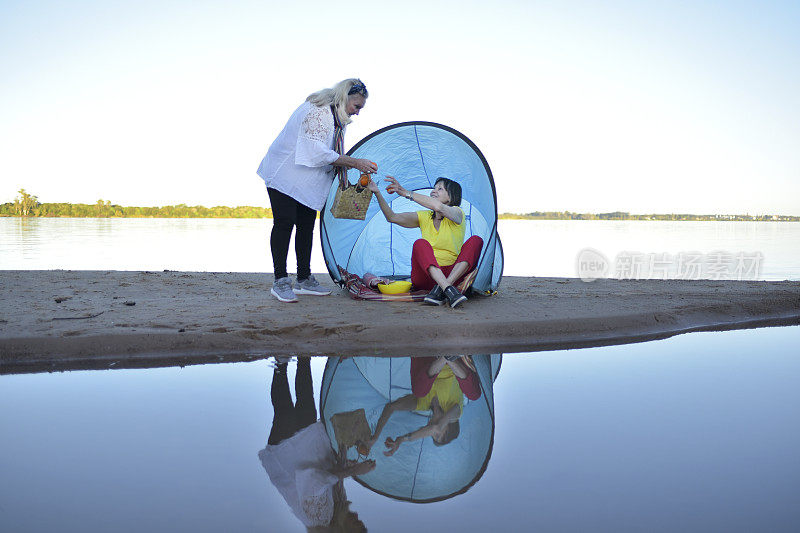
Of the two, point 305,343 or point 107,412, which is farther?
point 305,343

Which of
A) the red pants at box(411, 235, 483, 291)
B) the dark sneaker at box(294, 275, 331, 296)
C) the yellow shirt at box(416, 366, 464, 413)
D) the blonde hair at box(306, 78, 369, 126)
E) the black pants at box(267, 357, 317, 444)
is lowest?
the black pants at box(267, 357, 317, 444)

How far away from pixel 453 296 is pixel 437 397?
2136 mm

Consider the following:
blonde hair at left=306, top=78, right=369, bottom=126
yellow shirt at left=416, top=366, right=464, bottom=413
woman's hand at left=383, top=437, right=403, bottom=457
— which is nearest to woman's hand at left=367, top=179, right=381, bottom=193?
blonde hair at left=306, top=78, right=369, bottom=126

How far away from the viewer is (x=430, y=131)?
20.3ft

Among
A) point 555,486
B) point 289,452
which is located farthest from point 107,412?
point 555,486

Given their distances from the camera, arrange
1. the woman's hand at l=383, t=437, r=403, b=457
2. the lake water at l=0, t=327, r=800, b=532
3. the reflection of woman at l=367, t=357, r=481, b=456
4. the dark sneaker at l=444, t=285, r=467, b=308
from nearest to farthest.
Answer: the lake water at l=0, t=327, r=800, b=532 → the woman's hand at l=383, t=437, r=403, b=457 → the reflection of woman at l=367, t=357, r=481, b=456 → the dark sneaker at l=444, t=285, r=467, b=308

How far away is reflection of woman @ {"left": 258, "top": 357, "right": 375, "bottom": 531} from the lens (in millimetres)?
1688

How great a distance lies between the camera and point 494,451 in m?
2.16

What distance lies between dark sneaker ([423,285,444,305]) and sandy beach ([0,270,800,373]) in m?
0.12

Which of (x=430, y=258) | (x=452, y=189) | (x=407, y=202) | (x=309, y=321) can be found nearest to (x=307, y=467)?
(x=309, y=321)

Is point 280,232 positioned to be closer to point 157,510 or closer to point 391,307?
point 391,307

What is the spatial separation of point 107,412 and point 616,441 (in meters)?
2.15

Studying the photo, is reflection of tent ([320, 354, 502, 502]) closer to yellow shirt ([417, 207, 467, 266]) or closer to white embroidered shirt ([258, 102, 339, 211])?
yellow shirt ([417, 207, 467, 266])

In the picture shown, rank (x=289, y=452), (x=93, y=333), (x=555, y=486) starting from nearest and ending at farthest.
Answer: (x=555, y=486)
(x=289, y=452)
(x=93, y=333)
